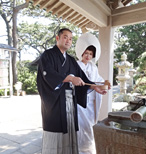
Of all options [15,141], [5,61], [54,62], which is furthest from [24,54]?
[54,62]

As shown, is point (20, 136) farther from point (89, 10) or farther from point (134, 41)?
point (134, 41)

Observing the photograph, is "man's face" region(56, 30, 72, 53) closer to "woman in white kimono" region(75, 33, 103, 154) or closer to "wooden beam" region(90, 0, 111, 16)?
"woman in white kimono" region(75, 33, 103, 154)

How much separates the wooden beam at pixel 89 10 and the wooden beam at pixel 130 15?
181 mm

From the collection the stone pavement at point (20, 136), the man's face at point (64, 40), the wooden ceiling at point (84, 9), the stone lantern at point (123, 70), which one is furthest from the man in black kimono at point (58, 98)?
the stone lantern at point (123, 70)

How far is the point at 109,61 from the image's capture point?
3.06 m

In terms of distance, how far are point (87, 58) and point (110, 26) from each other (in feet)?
3.59

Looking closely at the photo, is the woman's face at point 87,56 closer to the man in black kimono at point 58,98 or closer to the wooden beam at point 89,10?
the man in black kimono at point 58,98

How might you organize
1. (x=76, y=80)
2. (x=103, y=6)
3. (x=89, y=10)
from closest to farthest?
(x=76, y=80), (x=89, y=10), (x=103, y=6)

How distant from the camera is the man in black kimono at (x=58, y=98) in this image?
1579 mm

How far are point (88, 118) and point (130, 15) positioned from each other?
184cm

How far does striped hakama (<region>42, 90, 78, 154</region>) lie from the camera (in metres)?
1.73

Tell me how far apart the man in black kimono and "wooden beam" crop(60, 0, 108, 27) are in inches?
22.5

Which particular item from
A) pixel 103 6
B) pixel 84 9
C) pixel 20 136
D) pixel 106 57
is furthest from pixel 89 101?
pixel 20 136

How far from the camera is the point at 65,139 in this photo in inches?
70.5
